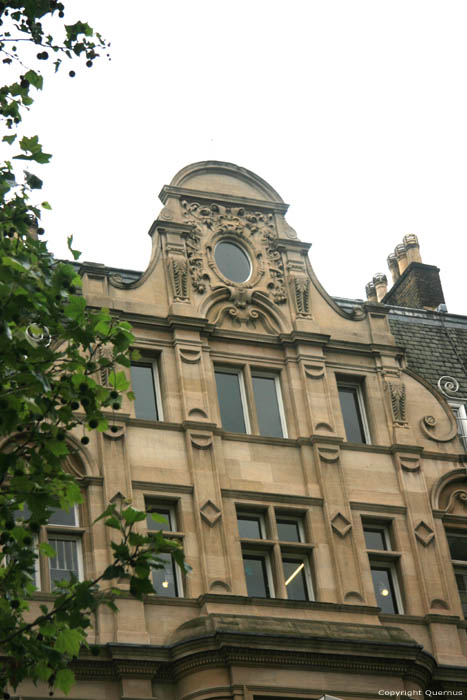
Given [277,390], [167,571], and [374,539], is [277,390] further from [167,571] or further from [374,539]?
[167,571]

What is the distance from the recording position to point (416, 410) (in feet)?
121

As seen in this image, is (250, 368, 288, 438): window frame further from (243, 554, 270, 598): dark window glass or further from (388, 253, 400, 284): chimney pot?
(388, 253, 400, 284): chimney pot

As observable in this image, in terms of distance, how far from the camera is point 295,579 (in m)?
32.8

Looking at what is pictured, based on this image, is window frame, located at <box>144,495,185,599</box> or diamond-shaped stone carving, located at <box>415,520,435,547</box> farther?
diamond-shaped stone carving, located at <box>415,520,435,547</box>

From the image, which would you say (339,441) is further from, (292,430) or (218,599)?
(218,599)

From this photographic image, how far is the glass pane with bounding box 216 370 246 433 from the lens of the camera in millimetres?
34656

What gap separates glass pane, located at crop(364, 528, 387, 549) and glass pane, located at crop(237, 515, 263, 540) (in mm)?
2787

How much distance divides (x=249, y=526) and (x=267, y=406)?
3508 millimetres

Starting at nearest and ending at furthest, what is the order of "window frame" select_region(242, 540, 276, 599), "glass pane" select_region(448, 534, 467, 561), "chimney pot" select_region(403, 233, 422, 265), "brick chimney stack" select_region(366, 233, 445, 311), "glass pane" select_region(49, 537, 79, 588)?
"glass pane" select_region(49, 537, 79, 588), "window frame" select_region(242, 540, 276, 599), "glass pane" select_region(448, 534, 467, 561), "brick chimney stack" select_region(366, 233, 445, 311), "chimney pot" select_region(403, 233, 422, 265)

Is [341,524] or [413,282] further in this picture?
[413,282]

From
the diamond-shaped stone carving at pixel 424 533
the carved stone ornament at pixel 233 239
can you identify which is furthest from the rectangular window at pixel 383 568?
the carved stone ornament at pixel 233 239

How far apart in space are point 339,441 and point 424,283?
12.2 m

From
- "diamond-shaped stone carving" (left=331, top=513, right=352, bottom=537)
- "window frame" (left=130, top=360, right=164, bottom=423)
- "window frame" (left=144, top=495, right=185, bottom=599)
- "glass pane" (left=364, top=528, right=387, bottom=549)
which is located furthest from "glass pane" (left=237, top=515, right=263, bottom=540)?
"window frame" (left=130, top=360, right=164, bottom=423)

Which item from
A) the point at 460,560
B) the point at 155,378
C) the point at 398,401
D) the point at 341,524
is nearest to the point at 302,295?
the point at 398,401
